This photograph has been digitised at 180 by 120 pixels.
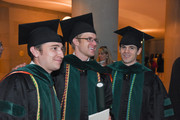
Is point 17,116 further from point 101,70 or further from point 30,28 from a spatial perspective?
point 101,70

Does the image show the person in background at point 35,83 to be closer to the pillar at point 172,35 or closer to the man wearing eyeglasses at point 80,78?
the man wearing eyeglasses at point 80,78

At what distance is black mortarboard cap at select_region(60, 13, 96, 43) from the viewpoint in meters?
2.16

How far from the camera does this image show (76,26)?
2217mm

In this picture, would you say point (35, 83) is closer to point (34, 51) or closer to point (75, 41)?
point (34, 51)

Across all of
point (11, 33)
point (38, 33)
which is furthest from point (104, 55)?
point (11, 33)

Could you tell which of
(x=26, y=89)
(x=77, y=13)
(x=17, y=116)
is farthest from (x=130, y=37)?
(x=77, y=13)

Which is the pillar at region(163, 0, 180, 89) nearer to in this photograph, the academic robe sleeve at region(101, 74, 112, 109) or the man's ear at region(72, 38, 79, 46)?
the academic robe sleeve at region(101, 74, 112, 109)

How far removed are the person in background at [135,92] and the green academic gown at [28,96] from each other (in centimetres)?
110

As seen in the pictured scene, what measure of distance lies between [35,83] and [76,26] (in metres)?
1.05

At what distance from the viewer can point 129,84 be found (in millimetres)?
2393

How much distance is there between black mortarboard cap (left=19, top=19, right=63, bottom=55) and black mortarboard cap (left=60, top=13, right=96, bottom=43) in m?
0.44

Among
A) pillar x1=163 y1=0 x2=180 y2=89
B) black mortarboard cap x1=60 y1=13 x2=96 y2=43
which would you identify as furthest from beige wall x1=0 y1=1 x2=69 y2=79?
pillar x1=163 y1=0 x2=180 y2=89

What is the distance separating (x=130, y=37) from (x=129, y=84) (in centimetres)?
69

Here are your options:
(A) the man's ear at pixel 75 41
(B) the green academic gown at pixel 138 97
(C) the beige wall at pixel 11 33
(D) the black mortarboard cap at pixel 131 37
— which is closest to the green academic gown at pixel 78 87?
(A) the man's ear at pixel 75 41
